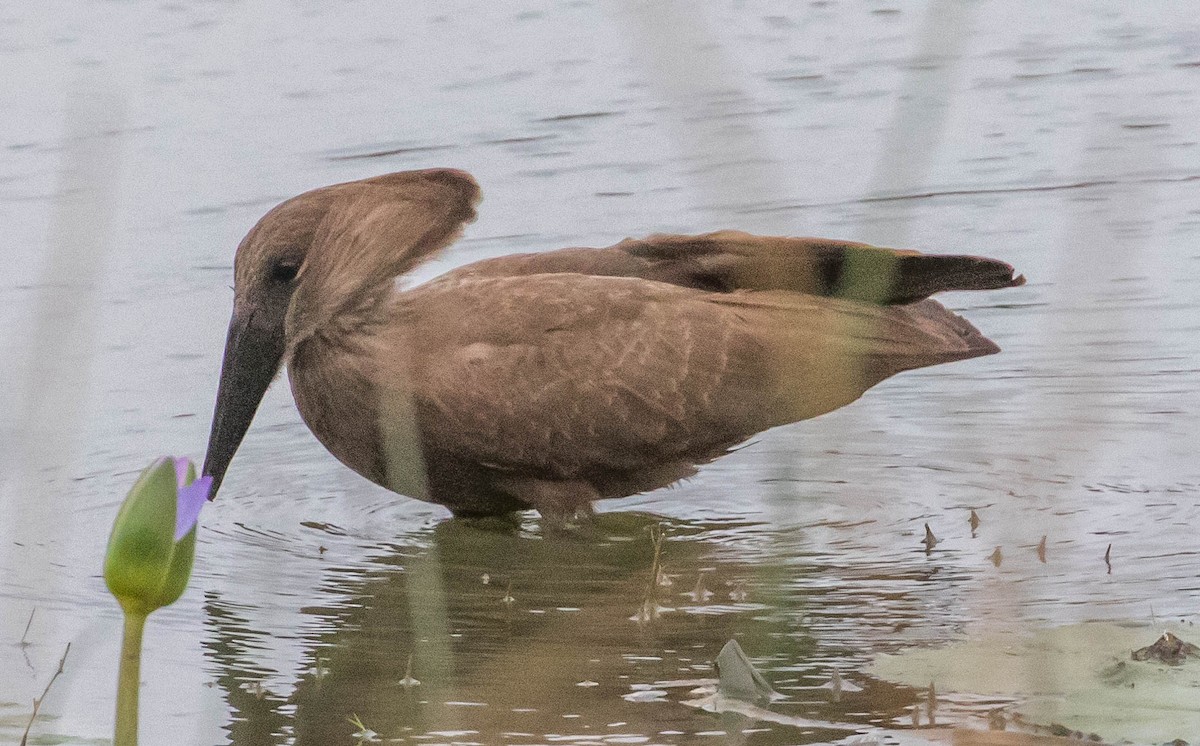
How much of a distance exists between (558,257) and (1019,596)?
1837 millimetres

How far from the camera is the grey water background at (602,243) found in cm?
395

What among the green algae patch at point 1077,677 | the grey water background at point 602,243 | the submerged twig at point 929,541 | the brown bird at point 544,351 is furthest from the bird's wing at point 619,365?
the green algae patch at point 1077,677

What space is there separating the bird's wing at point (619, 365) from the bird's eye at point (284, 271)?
327 millimetres

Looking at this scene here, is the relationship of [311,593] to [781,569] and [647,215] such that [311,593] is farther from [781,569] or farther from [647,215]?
[647,215]

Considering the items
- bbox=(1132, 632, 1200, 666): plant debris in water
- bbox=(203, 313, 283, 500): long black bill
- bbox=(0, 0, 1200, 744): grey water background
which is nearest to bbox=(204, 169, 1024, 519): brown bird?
bbox=(203, 313, 283, 500): long black bill

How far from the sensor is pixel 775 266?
5.42 m

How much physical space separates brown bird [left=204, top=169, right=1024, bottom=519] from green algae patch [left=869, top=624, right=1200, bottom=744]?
132cm

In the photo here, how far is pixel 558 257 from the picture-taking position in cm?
572

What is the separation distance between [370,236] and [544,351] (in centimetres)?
62

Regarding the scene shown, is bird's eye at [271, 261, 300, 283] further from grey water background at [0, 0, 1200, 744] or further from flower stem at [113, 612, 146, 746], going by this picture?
flower stem at [113, 612, 146, 746]

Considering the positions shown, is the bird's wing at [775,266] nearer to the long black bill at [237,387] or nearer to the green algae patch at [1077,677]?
the long black bill at [237,387]

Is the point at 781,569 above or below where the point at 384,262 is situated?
below

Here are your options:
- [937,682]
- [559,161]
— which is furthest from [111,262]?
[937,682]

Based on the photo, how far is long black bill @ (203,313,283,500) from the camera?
Answer: 5.20 metres
